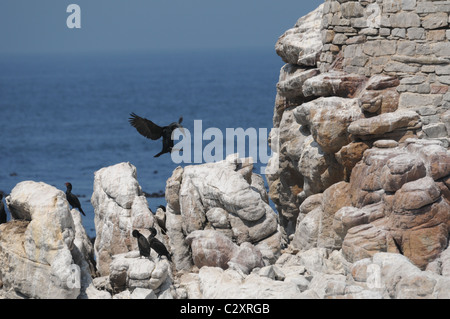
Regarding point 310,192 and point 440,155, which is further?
point 310,192

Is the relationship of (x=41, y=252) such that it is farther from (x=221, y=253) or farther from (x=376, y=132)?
(x=376, y=132)

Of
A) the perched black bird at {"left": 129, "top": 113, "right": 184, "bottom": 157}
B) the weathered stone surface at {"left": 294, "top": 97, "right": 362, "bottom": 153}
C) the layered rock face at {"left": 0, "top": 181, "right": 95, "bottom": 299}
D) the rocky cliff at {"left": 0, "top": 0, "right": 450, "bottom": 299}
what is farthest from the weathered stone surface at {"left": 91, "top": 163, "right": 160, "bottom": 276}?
the weathered stone surface at {"left": 294, "top": 97, "right": 362, "bottom": 153}

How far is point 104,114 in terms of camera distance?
12119cm

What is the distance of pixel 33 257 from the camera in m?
18.2

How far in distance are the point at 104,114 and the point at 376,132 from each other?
10270 cm

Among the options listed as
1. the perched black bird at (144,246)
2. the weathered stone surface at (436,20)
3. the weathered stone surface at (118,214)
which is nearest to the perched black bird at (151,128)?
the weathered stone surface at (118,214)

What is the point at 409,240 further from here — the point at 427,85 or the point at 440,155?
the point at 427,85

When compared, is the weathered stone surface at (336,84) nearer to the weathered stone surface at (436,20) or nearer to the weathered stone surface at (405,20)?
the weathered stone surface at (405,20)

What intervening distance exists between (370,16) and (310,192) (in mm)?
4450

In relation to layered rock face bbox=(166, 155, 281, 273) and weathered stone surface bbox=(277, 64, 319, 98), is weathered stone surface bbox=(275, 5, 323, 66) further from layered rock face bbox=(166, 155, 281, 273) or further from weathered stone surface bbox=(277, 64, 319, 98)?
layered rock face bbox=(166, 155, 281, 273)

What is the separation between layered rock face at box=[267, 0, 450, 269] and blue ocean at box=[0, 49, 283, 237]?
72.9 feet

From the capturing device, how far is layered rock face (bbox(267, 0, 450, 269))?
18.7 m

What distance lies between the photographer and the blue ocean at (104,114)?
77.2 meters
